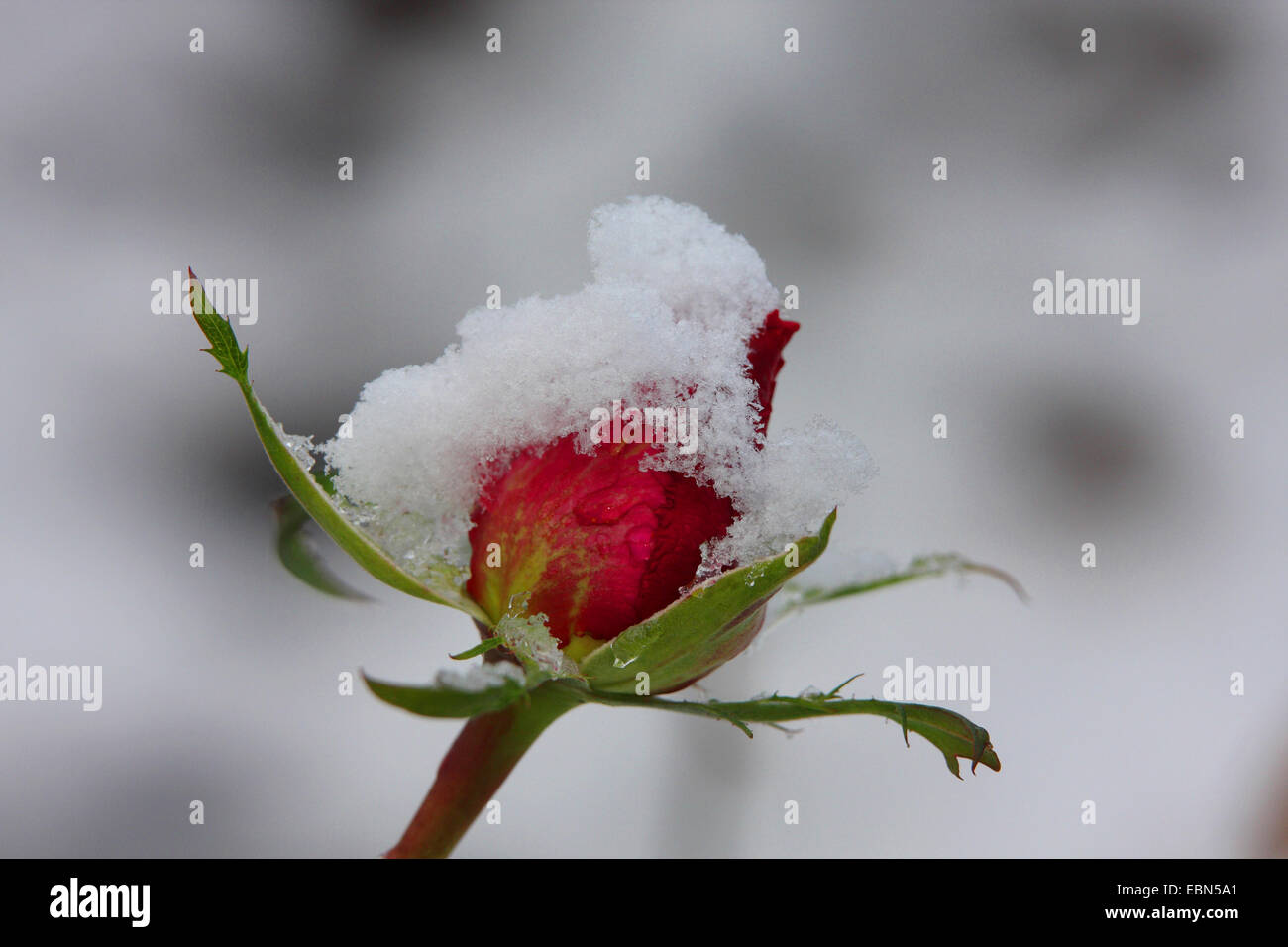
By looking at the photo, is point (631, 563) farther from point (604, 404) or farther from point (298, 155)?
point (298, 155)

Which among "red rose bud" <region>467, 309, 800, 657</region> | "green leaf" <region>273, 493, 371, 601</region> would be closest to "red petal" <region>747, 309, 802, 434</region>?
"red rose bud" <region>467, 309, 800, 657</region>

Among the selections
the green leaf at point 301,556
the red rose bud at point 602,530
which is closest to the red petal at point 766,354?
the red rose bud at point 602,530

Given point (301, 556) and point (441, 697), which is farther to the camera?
point (301, 556)

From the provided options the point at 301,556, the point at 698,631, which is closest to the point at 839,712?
the point at 698,631

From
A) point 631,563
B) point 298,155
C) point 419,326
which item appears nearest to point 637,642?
point 631,563

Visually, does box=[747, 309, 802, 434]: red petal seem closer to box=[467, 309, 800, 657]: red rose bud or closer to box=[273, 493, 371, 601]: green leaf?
box=[467, 309, 800, 657]: red rose bud

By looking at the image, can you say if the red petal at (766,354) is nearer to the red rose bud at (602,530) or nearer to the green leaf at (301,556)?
the red rose bud at (602,530)

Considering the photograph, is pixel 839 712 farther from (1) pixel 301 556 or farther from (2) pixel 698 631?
(1) pixel 301 556
